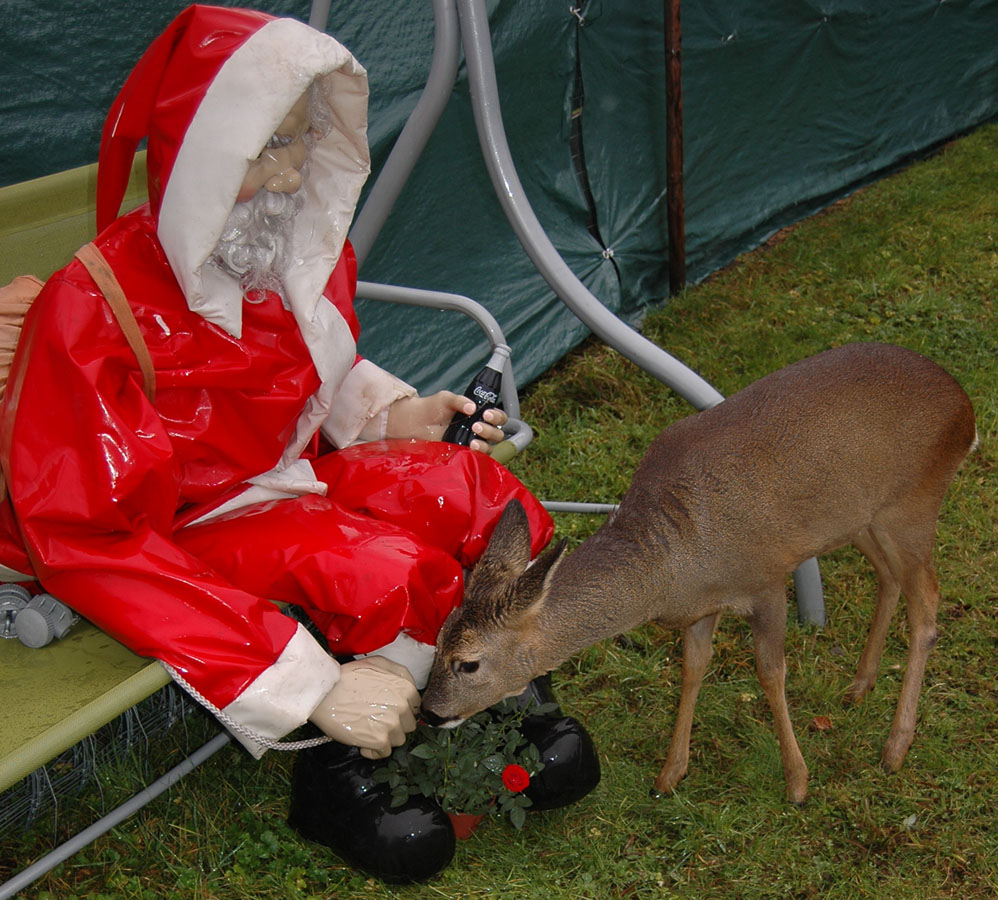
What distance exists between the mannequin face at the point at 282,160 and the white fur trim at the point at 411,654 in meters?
0.95

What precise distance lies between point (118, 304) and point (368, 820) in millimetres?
1160

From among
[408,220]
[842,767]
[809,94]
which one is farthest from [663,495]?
[809,94]

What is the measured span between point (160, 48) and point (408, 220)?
230cm

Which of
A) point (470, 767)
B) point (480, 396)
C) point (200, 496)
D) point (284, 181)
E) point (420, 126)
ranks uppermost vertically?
point (284, 181)

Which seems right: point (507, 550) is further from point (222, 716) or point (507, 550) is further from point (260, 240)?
point (260, 240)

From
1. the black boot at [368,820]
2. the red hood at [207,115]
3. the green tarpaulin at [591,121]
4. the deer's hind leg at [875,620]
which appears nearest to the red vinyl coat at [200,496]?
the red hood at [207,115]

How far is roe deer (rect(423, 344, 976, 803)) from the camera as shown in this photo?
2424mm

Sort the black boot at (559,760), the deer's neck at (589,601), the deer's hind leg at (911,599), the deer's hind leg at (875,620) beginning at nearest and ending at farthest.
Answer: the deer's neck at (589,601) < the black boot at (559,760) < the deer's hind leg at (911,599) < the deer's hind leg at (875,620)

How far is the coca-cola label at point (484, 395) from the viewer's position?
3.01 m

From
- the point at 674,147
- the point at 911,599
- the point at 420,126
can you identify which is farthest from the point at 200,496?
the point at 674,147

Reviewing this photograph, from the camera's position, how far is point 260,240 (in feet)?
7.80

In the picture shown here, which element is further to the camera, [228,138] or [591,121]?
[591,121]

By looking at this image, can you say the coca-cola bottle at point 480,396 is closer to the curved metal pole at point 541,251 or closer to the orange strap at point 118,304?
the curved metal pole at point 541,251

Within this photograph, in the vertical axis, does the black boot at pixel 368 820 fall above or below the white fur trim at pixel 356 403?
below
